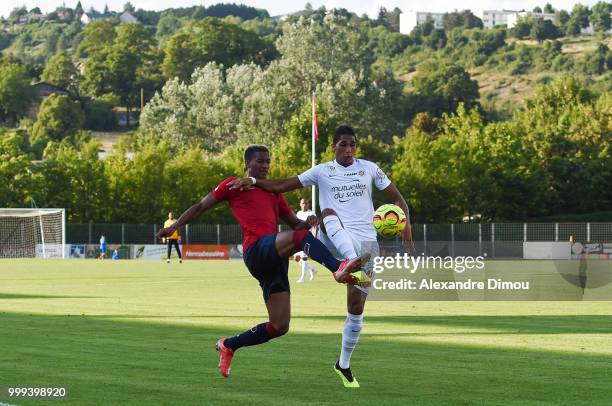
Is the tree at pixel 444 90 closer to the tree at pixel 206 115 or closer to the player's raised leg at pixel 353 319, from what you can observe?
the tree at pixel 206 115

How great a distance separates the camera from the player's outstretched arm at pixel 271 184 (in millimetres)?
12133

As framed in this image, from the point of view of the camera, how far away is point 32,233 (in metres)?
69.2

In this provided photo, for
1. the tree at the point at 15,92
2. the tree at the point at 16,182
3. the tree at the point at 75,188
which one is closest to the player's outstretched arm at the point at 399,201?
the tree at the point at 75,188

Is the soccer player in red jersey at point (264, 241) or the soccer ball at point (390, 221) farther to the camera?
the soccer ball at point (390, 221)

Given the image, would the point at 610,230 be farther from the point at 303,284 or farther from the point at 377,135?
the point at 377,135

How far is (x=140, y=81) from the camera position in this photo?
198250 mm

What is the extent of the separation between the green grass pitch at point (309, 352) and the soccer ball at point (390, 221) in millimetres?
1503

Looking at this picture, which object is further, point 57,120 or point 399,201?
point 57,120

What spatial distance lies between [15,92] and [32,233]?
131361 mm

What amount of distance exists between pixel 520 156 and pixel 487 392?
248 ft

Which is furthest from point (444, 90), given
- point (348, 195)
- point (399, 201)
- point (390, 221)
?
point (348, 195)

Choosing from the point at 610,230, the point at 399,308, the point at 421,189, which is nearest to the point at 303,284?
the point at 399,308

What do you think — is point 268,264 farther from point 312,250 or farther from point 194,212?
point 194,212

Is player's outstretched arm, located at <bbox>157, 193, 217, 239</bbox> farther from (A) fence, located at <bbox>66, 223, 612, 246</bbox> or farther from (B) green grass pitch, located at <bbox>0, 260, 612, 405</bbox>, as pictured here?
(A) fence, located at <bbox>66, 223, 612, 246</bbox>
